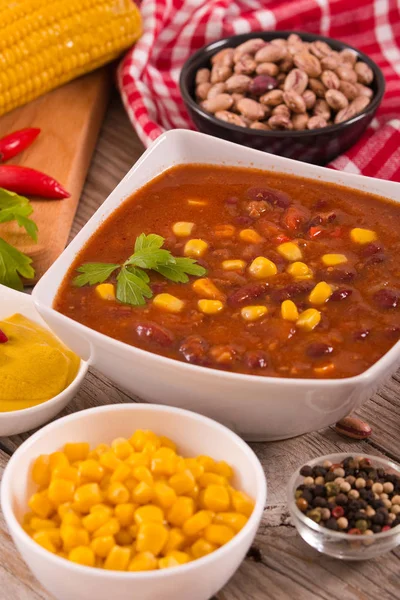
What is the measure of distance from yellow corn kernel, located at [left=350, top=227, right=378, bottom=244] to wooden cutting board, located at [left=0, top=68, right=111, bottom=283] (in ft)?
4.73

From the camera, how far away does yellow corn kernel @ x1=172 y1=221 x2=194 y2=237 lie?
351 centimetres

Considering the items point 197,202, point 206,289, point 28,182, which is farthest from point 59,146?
point 206,289

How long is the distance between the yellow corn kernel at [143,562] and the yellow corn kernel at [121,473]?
0.26 meters

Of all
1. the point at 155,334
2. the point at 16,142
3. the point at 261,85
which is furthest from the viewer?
the point at 16,142

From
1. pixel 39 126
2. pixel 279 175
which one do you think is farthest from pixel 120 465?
pixel 39 126

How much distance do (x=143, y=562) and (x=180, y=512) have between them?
7.5 inches

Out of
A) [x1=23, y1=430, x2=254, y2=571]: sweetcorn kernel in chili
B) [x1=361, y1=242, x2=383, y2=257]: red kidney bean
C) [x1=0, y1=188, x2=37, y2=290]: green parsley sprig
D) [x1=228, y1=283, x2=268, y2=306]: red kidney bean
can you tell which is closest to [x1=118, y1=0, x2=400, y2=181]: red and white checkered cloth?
[x1=0, y1=188, x2=37, y2=290]: green parsley sprig

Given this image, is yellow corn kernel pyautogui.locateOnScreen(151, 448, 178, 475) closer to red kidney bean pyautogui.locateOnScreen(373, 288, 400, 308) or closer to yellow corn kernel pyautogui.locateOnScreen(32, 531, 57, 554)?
yellow corn kernel pyautogui.locateOnScreen(32, 531, 57, 554)

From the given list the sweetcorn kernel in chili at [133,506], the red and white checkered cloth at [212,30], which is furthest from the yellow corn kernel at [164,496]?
the red and white checkered cloth at [212,30]

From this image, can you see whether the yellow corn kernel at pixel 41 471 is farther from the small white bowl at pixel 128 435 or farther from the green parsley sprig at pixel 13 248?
the green parsley sprig at pixel 13 248

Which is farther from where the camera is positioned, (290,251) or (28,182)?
(28,182)

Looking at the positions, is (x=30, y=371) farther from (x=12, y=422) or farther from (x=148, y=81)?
(x=148, y=81)

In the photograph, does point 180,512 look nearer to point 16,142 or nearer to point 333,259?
point 333,259

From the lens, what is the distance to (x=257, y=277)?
3285 mm
